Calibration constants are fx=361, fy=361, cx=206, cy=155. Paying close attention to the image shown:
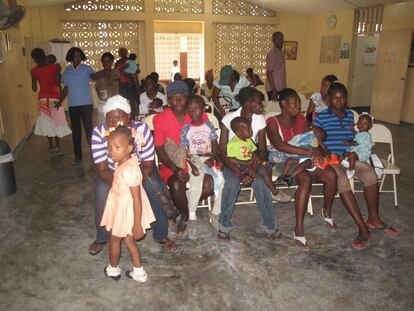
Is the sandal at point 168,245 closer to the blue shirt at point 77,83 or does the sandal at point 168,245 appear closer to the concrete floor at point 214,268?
the concrete floor at point 214,268

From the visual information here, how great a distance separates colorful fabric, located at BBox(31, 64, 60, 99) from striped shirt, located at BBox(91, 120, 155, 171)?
11.2ft

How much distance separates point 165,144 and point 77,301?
144 cm

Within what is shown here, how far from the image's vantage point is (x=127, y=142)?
2.28 m

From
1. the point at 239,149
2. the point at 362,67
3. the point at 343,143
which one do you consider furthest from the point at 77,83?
the point at 362,67

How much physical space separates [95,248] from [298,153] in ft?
6.21

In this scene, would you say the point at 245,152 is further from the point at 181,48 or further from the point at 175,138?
the point at 181,48

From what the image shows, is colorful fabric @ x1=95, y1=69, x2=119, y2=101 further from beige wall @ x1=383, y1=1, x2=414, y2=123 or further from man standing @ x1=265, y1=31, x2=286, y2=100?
beige wall @ x1=383, y1=1, x2=414, y2=123

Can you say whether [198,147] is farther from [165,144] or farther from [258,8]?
[258,8]

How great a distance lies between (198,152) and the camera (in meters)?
3.28

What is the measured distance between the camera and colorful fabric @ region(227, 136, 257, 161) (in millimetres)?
3160

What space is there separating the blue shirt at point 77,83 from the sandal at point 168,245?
303 centimetres

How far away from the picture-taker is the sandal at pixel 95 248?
2.91 metres

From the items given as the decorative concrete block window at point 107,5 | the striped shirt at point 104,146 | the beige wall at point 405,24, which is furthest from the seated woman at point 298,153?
the decorative concrete block window at point 107,5

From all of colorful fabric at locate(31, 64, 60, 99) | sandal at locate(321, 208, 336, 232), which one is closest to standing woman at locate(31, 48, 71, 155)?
colorful fabric at locate(31, 64, 60, 99)
